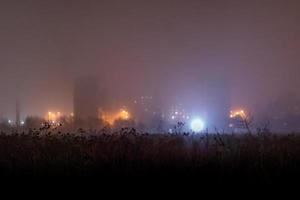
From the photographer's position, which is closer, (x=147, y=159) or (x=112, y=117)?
(x=147, y=159)

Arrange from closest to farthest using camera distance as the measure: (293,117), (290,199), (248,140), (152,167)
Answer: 1. (290,199)
2. (152,167)
3. (248,140)
4. (293,117)

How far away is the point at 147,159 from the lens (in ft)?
35.4

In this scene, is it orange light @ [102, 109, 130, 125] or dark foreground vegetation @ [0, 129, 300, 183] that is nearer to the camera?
dark foreground vegetation @ [0, 129, 300, 183]

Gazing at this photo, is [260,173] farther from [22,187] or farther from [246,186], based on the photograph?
[22,187]

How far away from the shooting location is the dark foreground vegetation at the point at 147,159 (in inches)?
397

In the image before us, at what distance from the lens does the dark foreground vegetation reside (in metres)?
10.1

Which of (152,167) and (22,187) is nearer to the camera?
(22,187)

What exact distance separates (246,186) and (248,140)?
3.87m

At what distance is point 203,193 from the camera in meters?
9.35

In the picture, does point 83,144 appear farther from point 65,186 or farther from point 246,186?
point 246,186

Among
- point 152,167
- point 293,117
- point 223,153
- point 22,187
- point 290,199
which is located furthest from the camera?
point 293,117

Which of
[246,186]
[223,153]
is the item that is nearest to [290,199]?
[246,186]

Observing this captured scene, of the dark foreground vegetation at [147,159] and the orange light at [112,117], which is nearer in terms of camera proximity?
the dark foreground vegetation at [147,159]

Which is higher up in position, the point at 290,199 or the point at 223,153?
the point at 223,153
